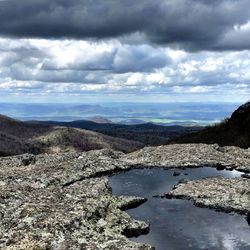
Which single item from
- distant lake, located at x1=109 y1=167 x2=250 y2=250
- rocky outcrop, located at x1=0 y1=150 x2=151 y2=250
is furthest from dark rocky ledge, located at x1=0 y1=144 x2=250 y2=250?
distant lake, located at x1=109 y1=167 x2=250 y2=250

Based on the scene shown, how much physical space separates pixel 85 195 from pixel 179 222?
816cm

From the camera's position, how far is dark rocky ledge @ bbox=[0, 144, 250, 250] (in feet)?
87.8

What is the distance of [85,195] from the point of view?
35438 mm

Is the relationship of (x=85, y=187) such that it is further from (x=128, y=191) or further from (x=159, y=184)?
(x=159, y=184)

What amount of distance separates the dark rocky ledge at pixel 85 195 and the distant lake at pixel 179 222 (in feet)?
4.07

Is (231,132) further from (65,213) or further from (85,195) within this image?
(65,213)

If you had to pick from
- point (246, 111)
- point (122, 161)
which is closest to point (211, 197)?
point (122, 161)

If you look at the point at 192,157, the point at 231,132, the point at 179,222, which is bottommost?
the point at 179,222

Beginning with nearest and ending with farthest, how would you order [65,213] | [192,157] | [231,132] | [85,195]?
1. [65,213]
2. [85,195]
3. [192,157]
4. [231,132]

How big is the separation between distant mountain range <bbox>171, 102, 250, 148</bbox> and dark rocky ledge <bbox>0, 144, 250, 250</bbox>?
1156 inches

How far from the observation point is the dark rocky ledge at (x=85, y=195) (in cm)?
2675

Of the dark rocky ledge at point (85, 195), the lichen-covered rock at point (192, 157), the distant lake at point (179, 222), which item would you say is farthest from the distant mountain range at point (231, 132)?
the distant lake at point (179, 222)

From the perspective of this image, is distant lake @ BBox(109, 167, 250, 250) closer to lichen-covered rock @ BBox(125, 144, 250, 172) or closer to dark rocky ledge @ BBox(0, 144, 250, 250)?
dark rocky ledge @ BBox(0, 144, 250, 250)

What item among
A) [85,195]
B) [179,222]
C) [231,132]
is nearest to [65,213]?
[85,195]
